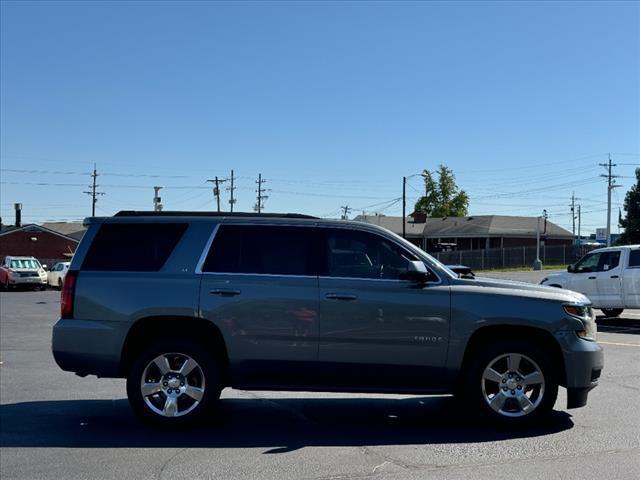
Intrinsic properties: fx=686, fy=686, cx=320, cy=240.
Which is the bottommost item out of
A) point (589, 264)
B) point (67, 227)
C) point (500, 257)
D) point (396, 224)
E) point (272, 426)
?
point (272, 426)

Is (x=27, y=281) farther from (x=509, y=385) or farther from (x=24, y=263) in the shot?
(x=509, y=385)

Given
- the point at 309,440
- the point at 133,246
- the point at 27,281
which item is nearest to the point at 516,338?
the point at 309,440

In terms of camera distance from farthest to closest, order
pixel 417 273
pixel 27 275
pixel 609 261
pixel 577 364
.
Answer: pixel 27 275 → pixel 609 261 → pixel 577 364 → pixel 417 273

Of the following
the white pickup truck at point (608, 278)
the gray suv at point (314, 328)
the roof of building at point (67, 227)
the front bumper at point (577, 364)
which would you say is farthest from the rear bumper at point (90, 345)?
the roof of building at point (67, 227)

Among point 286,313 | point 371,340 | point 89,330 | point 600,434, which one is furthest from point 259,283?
point 600,434

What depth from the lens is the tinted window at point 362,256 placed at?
6562 millimetres

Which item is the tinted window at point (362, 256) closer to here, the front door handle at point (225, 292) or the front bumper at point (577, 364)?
the front door handle at point (225, 292)

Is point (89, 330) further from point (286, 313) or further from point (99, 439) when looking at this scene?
point (286, 313)

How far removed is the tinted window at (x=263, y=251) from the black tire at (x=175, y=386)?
31.8 inches

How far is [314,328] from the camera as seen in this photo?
252 inches

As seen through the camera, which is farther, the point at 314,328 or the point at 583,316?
the point at 583,316

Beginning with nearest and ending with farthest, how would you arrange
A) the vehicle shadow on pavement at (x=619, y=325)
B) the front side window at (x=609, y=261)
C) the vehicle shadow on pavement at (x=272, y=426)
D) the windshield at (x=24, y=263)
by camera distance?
the vehicle shadow on pavement at (x=272, y=426)
the vehicle shadow on pavement at (x=619, y=325)
the front side window at (x=609, y=261)
the windshield at (x=24, y=263)

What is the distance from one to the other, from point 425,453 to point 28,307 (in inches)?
830

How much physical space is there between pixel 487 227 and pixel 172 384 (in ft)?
241
